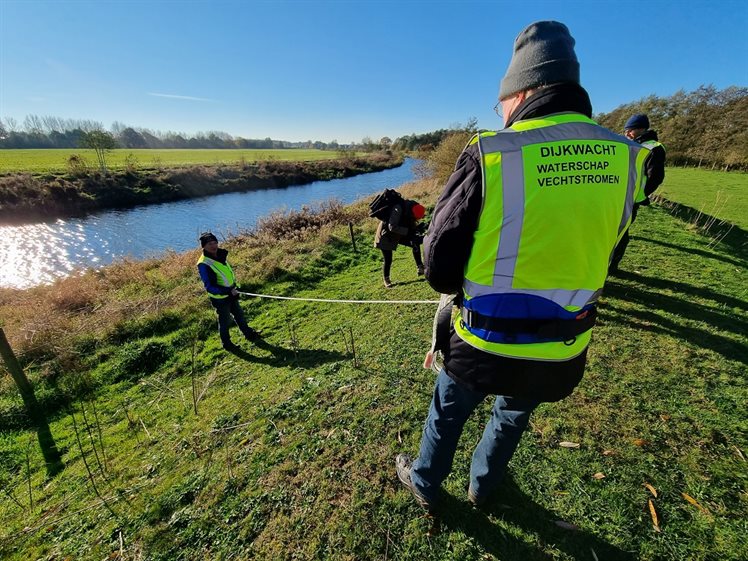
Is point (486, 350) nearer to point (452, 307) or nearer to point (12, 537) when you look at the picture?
point (452, 307)

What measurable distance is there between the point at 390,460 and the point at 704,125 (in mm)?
35588

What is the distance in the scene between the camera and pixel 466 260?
158 centimetres

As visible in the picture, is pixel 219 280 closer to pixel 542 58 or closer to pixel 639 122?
pixel 542 58

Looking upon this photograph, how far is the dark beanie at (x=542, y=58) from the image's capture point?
1462 millimetres

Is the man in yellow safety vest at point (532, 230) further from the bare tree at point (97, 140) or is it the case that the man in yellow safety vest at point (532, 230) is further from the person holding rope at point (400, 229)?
the bare tree at point (97, 140)

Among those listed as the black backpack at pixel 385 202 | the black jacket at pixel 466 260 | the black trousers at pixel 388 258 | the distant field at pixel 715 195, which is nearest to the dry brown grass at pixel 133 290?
the black trousers at pixel 388 258

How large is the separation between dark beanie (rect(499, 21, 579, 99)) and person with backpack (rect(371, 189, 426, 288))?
4.77 metres

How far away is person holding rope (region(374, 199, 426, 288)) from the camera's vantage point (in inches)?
254

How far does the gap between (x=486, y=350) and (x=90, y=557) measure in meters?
3.41

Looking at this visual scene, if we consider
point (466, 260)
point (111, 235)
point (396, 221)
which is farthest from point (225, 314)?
point (111, 235)

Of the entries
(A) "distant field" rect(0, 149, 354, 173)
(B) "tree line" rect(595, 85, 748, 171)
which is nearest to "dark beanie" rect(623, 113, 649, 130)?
(B) "tree line" rect(595, 85, 748, 171)

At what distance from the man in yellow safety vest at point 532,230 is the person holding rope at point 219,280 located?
188 inches

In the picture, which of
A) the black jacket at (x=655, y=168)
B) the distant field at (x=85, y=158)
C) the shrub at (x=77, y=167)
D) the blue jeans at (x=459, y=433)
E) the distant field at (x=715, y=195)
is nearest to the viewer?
the blue jeans at (x=459, y=433)

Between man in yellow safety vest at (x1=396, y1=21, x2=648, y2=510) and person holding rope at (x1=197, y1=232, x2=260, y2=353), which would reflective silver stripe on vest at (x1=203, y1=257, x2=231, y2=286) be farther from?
man in yellow safety vest at (x1=396, y1=21, x2=648, y2=510)
